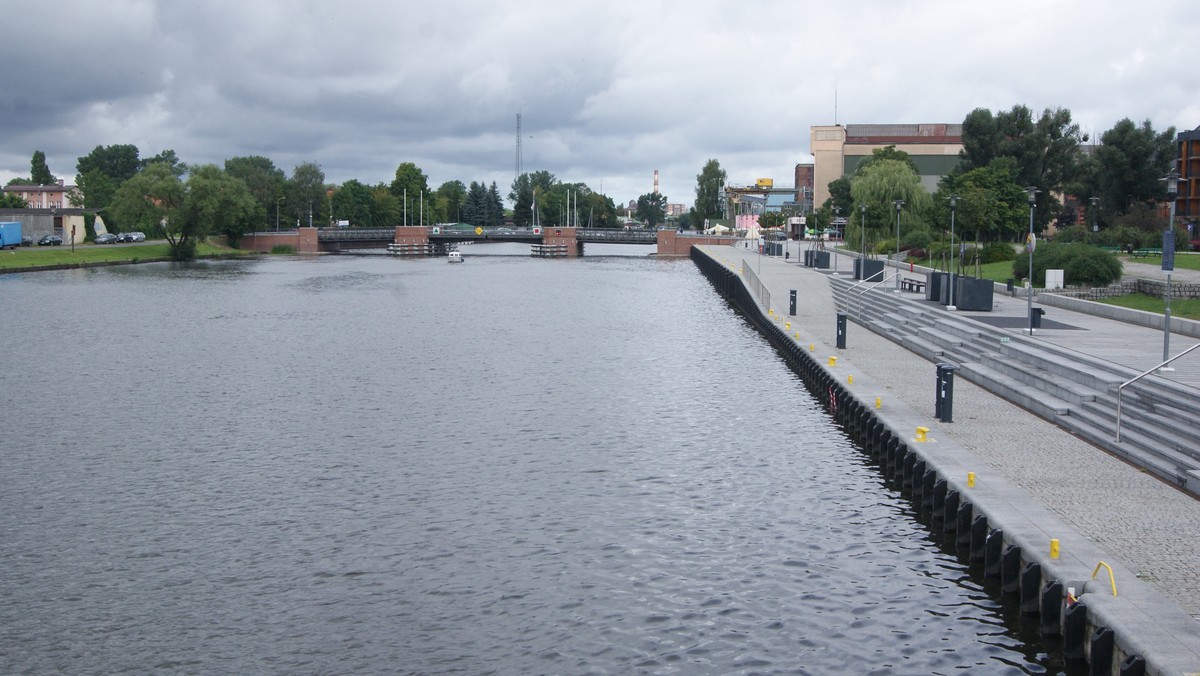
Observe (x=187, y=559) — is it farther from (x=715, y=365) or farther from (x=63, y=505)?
(x=715, y=365)

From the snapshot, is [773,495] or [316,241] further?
[316,241]

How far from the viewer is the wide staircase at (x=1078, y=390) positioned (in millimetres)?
22469

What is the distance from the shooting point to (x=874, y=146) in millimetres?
183375

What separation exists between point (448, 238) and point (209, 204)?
162ft

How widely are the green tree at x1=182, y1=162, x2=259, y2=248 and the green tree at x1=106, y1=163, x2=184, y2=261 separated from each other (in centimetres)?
47

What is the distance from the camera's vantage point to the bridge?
167 m

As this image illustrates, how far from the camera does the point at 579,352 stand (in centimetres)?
5159

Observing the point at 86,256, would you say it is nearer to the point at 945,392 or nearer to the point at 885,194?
the point at 885,194

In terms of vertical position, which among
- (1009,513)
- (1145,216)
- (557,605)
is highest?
(1145,216)

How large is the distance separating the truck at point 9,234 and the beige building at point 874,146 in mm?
121001

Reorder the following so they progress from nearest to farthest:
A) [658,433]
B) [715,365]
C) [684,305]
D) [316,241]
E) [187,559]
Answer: [187,559], [658,433], [715,365], [684,305], [316,241]

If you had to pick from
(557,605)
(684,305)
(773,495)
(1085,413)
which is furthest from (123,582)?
(684,305)

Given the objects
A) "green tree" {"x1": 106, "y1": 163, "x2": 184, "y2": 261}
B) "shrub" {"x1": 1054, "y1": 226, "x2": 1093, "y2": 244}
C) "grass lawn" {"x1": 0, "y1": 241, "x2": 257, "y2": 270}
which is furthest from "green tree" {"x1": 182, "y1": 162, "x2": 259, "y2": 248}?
"shrub" {"x1": 1054, "y1": 226, "x2": 1093, "y2": 244}

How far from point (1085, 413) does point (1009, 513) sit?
29.3 ft
